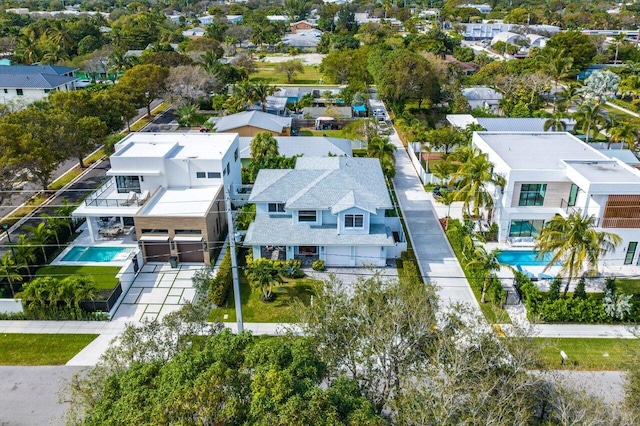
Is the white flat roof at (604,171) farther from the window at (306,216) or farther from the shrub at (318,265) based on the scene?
the shrub at (318,265)

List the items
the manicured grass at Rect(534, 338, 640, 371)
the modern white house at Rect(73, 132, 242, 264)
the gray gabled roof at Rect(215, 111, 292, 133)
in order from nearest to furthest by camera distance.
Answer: the manicured grass at Rect(534, 338, 640, 371), the modern white house at Rect(73, 132, 242, 264), the gray gabled roof at Rect(215, 111, 292, 133)

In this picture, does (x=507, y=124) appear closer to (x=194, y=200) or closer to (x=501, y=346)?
(x=194, y=200)

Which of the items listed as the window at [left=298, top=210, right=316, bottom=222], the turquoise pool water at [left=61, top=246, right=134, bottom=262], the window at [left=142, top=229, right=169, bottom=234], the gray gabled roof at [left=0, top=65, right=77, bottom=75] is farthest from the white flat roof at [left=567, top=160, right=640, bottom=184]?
the gray gabled roof at [left=0, top=65, right=77, bottom=75]

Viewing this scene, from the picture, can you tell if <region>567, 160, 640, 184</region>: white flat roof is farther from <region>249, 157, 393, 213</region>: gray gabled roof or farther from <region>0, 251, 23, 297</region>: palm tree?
<region>0, 251, 23, 297</region>: palm tree

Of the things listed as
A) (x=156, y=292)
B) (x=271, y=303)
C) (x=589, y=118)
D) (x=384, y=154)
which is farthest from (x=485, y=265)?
(x=589, y=118)

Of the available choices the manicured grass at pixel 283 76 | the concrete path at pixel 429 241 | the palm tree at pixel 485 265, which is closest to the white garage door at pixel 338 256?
the concrete path at pixel 429 241

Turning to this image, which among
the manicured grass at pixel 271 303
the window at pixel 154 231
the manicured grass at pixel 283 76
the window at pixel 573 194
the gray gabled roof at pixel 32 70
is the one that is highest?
the gray gabled roof at pixel 32 70
